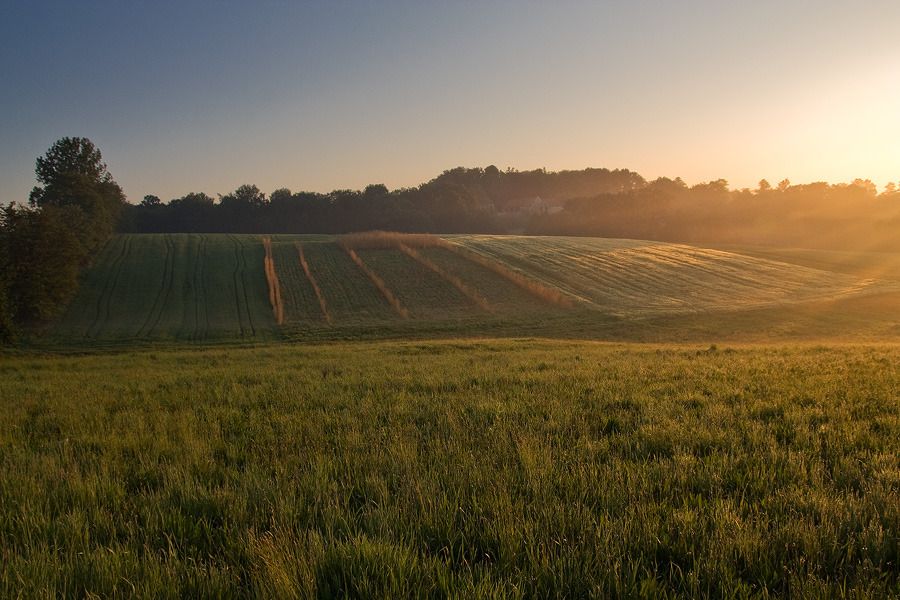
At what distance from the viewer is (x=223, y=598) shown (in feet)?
9.16

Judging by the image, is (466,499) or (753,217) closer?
(466,499)

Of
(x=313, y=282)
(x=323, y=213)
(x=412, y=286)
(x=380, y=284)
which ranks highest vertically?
(x=323, y=213)

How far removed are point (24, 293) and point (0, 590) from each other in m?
47.2

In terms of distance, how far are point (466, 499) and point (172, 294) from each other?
2093 inches

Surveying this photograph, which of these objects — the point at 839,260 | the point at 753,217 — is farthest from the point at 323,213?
the point at 839,260

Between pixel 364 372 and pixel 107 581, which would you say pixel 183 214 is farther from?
pixel 107 581

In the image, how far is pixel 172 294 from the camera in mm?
50094

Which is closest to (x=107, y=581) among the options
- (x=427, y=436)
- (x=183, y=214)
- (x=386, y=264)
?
(x=427, y=436)

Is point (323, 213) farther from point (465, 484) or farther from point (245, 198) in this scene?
point (465, 484)

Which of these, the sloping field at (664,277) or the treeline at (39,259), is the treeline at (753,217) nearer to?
the sloping field at (664,277)

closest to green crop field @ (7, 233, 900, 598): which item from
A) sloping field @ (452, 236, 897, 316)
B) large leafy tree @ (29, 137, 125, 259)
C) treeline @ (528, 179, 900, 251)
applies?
sloping field @ (452, 236, 897, 316)

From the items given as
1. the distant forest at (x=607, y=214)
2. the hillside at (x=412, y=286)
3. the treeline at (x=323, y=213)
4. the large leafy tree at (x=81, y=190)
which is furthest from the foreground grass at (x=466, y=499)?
the treeline at (x=323, y=213)

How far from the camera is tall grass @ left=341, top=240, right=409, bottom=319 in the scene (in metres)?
43.7

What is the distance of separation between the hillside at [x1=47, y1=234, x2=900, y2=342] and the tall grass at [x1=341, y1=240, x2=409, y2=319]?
0.20 meters
